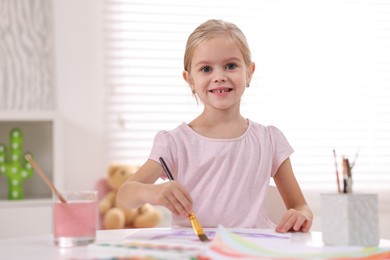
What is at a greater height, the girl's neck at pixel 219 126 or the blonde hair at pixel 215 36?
the blonde hair at pixel 215 36

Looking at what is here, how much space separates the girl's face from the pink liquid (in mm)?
560

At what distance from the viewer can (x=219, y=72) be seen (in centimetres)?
142

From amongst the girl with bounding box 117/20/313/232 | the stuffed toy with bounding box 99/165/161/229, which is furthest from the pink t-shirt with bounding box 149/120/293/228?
the stuffed toy with bounding box 99/165/161/229

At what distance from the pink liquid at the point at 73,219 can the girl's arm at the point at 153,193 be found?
0.16 meters

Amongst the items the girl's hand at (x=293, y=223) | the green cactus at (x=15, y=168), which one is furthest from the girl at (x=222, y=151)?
the green cactus at (x=15, y=168)

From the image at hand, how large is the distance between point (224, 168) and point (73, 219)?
0.58 meters

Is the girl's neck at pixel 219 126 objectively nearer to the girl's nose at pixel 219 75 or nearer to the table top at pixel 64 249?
the girl's nose at pixel 219 75

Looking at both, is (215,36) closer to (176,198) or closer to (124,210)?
(176,198)

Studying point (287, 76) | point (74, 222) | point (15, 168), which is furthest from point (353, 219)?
point (287, 76)

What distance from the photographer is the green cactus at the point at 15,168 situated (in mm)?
2539

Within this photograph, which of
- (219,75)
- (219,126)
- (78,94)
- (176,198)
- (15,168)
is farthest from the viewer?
(78,94)

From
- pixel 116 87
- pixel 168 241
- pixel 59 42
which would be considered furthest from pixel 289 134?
pixel 168 241

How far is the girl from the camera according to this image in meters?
1.42

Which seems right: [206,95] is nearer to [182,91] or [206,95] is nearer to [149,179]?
[149,179]
